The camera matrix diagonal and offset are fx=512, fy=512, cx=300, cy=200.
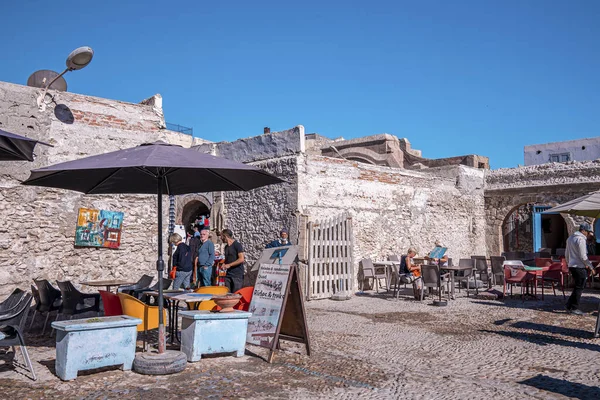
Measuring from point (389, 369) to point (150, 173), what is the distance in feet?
11.3

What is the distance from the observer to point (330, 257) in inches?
469

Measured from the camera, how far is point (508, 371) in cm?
538

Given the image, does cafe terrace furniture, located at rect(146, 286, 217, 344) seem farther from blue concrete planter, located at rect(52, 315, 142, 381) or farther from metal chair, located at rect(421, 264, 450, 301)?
metal chair, located at rect(421, 264, 450, 301)

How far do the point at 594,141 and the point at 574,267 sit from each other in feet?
81.0

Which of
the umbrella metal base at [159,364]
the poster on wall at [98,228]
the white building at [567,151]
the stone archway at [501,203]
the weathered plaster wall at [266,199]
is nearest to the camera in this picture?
the umbrella metal base at [159,364]

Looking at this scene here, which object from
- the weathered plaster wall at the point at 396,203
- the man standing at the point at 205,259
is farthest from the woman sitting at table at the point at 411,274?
the man standing at the point at 205,259

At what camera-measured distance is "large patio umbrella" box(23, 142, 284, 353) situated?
16.9 ft

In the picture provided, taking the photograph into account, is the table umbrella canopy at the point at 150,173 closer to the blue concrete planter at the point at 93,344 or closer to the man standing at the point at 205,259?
the blue concrete planter at the point at 93,344

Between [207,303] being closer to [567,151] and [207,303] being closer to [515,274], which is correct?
[515,274]

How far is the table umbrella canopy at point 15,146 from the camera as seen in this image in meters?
5.68

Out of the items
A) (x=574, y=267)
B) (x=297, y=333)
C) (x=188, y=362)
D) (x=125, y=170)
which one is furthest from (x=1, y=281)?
(x=574, y=267)

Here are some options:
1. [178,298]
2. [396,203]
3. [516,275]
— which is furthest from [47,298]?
[396,203]

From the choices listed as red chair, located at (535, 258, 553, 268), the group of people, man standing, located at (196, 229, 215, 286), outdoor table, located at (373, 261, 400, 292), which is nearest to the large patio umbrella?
the group of people

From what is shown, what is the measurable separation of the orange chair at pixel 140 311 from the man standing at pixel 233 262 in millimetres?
2322
